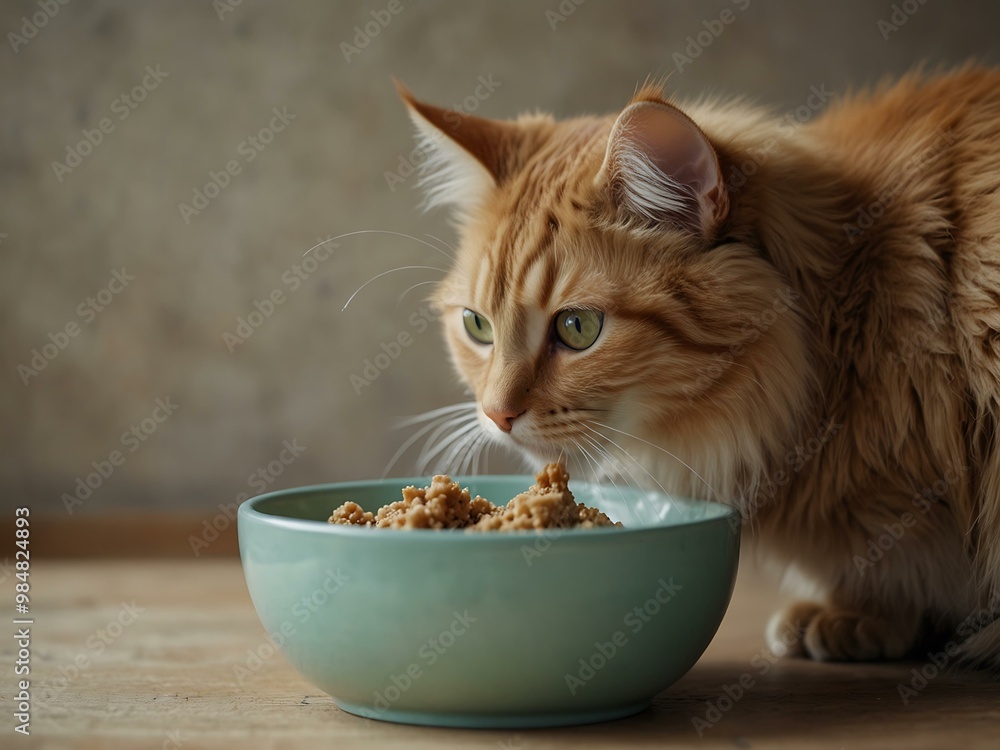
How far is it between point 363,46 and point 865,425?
1666 mm

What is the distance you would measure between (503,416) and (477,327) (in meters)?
0.23

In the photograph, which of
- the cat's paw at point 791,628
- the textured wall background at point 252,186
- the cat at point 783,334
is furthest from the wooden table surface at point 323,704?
the textured wall background at point 252,186

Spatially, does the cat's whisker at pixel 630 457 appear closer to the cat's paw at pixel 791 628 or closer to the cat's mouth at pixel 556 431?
the cat's mouth at pixel 556 431

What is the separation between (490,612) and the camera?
905 millimetres

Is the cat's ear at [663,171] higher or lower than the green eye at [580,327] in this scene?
higher

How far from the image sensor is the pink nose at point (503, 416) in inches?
45.2

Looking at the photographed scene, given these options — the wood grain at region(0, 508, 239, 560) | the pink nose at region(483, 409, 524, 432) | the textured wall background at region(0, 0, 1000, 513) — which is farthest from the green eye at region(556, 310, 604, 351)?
the wood grain at region(0, 508, 239, 560)

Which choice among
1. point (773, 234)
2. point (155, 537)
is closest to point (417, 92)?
point (155, 537)

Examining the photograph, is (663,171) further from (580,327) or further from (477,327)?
(477,327)

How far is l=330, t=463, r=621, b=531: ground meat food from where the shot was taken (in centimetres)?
97

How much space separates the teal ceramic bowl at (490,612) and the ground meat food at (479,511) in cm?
6

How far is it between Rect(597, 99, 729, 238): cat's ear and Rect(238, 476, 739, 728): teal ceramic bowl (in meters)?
0.37

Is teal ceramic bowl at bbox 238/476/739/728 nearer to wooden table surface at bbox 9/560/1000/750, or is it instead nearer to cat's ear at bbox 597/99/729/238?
wooden table surface at bbox 9/560/1000/750

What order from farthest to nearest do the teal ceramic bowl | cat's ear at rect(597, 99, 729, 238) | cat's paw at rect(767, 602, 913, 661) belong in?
cat's paw at rect(767, 602, 913, 661)
cat's ear at rect(597, 99, 729, 238)
the teal ceramic bowl
